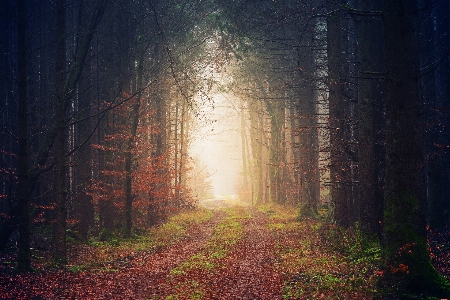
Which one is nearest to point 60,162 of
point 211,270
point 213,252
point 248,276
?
point 211,270

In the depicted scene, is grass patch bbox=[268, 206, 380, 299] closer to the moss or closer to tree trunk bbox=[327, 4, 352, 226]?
the moss

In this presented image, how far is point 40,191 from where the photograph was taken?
20047mm

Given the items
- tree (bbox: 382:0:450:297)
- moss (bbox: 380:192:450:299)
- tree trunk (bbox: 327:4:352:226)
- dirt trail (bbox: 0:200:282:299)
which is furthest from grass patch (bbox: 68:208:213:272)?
tree (bbox: 382:0:450:297)

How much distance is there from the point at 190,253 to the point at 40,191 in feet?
39.1

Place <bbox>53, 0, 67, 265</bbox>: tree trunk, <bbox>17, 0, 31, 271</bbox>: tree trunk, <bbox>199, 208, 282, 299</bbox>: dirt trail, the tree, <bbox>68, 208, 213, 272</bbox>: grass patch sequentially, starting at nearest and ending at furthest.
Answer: the tree → <bbox>199, 208, 282, 299</bbox>: dirt trail → <bbox>17, 0, 31, 271</bbox>: tree trunk → <bbox>53, 0, 67, 265</bbox>: tree trunk → <bbox>68, 208, 213, 272</bbox>: grass patch

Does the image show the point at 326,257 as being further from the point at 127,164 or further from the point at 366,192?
the point at 127,164

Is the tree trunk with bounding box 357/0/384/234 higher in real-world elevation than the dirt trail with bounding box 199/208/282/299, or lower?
higher

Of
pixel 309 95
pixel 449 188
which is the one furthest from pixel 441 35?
pixel 309 95

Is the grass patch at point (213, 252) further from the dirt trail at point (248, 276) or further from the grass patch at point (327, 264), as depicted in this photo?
the grass patch at point (327, 264)

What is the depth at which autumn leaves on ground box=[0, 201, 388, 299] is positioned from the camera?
7.81 m

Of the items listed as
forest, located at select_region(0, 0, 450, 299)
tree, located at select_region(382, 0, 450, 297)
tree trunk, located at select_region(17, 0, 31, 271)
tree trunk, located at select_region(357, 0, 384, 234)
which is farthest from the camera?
tree trunk, located at select_region(357, 0, 384, 234)

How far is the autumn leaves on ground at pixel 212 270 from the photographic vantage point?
7.81 m

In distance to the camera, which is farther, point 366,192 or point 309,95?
point 309,95

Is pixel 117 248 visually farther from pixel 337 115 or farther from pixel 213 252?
pixel 337 115
